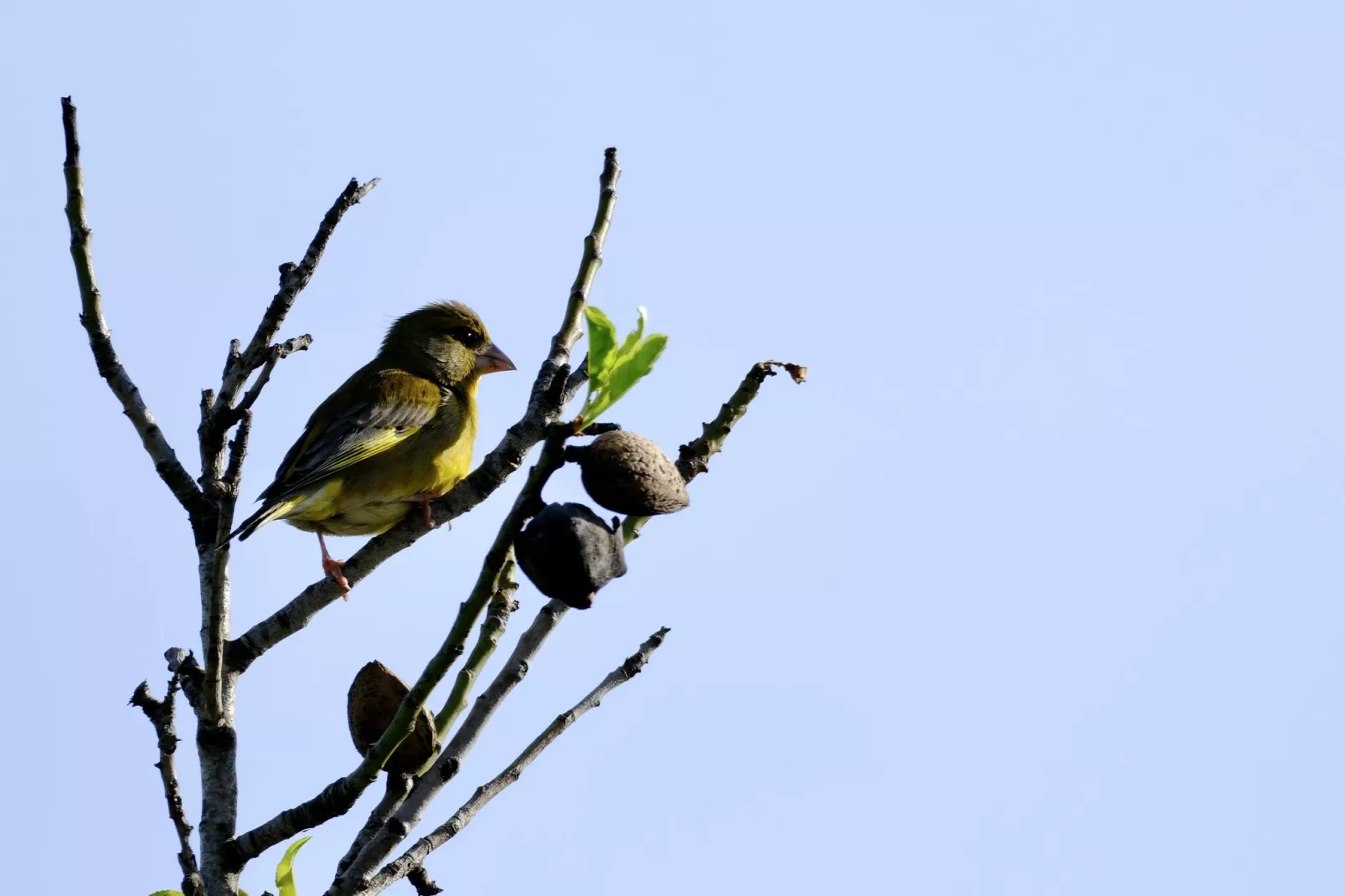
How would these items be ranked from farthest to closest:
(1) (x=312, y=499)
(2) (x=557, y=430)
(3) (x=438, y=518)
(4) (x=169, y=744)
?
1. (1) (x=312, y=499)
2. (3) (x=438, y=518)
3. (4) (x=169, y=744)
4. (2) (x=557, y=430)

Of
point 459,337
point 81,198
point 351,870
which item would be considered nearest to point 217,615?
point 351,870

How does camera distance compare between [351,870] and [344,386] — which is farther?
[344,386]

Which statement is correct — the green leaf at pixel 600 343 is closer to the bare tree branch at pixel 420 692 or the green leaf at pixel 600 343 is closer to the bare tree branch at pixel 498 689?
the bare tree branch at pixel 420 692

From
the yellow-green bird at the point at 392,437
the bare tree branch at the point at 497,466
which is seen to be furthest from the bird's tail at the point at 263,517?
the bare tree branch at the point at 497,466

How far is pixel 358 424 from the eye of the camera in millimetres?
6789

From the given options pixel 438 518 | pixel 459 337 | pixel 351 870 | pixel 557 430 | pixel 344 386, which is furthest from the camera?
pixel 459 337

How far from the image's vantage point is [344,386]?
7.48 meters

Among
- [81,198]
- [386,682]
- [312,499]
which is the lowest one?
[386,682]

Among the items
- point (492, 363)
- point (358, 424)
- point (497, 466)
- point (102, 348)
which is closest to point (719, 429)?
point (497, 466)

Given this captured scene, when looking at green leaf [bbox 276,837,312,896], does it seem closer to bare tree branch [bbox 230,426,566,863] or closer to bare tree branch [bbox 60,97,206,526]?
bare tree branch [bbox 230,426,566,863]

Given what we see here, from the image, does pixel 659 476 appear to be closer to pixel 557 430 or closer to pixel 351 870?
pixel 557 430

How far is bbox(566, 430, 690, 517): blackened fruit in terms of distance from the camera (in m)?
2.50

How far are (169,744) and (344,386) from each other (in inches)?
169

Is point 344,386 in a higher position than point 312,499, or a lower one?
higher
